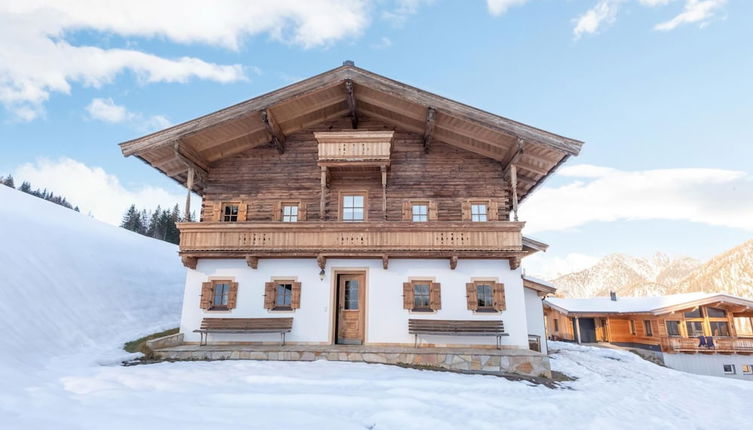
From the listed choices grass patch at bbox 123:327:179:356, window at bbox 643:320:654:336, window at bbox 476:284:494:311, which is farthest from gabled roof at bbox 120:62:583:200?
window at bbox 643:320:654:336

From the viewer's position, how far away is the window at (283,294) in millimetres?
13297

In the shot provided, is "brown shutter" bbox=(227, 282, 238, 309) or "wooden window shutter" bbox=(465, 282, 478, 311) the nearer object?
"wooden window shutter" bbox=(465, 282, 478, 311)

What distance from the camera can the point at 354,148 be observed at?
1362cm

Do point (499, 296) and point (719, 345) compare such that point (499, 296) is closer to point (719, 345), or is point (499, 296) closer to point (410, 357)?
point (410, 357)

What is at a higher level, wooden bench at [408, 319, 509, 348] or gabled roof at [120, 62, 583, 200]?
gabled roof at [120, 62, 583, 200]

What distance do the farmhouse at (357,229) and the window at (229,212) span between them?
0.17ft

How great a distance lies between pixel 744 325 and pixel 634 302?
20.5 feet

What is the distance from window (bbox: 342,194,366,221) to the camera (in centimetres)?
1445

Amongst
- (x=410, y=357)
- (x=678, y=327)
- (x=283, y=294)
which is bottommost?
(x=410, y=357)

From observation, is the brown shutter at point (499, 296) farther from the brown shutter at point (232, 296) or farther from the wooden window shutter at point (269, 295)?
the brown shutter at point (232, 296)

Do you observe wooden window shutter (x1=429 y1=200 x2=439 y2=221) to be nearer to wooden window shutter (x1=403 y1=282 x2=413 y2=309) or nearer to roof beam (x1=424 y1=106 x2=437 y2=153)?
roof beam (x1=424 y1=106 x2=437 y2=153)

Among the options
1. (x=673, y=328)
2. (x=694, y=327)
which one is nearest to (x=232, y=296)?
(x=673, y=328)

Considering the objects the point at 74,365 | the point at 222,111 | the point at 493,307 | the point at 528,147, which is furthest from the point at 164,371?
the point at 528,147

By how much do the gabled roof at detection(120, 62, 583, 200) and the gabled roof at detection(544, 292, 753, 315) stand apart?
17.9 metres
